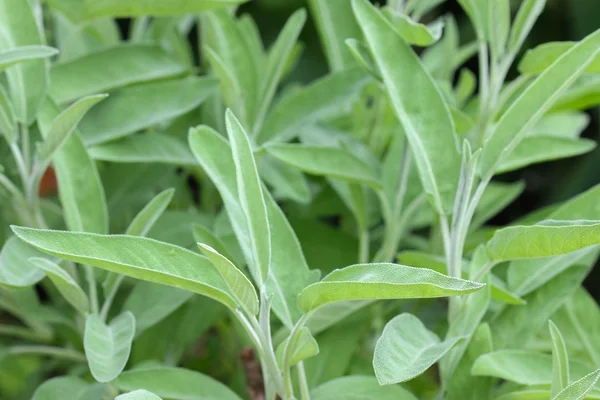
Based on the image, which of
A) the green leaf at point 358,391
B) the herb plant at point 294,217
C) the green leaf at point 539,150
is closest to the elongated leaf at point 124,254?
the herb plant at point 294,217

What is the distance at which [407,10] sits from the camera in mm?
504

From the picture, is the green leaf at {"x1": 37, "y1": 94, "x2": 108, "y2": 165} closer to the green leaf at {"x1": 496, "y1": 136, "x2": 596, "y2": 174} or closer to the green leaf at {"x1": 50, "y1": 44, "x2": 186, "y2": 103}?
the green leaf at {"x1": 50, "y1": 44, "x2": 186, "y2": 103}

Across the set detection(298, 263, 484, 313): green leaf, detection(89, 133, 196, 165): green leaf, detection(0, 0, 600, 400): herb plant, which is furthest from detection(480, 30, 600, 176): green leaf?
detection(89, 133, 196, 165): green leaf

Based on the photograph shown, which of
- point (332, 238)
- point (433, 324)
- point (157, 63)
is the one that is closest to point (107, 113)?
point (157, 63)

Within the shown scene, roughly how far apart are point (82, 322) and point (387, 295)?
10.5 inches

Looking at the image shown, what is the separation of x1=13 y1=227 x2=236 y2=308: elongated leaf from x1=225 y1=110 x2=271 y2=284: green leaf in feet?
0.10

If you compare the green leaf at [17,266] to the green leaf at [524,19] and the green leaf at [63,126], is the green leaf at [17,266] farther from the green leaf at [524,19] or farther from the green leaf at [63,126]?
the green leaf at [524,19]

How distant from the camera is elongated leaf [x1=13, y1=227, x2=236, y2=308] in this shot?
301 mm

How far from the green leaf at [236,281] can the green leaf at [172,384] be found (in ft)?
0.25

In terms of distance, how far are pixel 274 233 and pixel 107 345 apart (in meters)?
0.11

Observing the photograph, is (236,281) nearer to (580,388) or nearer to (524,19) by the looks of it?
(580,388)

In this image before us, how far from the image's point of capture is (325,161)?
438 mm

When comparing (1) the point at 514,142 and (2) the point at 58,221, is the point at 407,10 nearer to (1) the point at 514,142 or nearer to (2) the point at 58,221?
(1) the point at 514,142

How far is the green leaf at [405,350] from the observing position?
296mm
